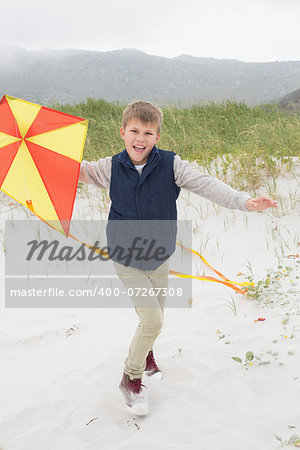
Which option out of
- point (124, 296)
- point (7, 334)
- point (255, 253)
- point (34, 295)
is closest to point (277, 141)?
point (255, 253)

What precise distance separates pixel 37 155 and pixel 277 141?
4.66 meters

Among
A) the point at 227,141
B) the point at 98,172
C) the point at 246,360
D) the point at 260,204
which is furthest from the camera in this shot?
the point at 227,141

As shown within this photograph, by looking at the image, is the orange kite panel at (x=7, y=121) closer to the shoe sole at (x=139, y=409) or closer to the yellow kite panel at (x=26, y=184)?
the yellow kite panel at (x=26, y=184)

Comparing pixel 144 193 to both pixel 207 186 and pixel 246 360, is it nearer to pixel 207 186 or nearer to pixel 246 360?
pixel 207 186

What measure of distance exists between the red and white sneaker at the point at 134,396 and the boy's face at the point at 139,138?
4.53 ft

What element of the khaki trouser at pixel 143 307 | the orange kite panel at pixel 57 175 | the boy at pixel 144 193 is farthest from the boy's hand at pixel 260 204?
the orange kite panel at pixel 57 175

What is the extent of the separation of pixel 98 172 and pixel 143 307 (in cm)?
90

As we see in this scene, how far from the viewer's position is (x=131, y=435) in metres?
2.24

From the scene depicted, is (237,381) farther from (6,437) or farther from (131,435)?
(6,437)

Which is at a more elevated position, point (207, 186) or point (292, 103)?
point (292, 103)

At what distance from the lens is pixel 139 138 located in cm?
228

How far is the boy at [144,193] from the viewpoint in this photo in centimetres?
230

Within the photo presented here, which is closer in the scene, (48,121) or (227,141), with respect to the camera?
(48,121)

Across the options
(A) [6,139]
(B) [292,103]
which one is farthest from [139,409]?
(B) [292,103]
